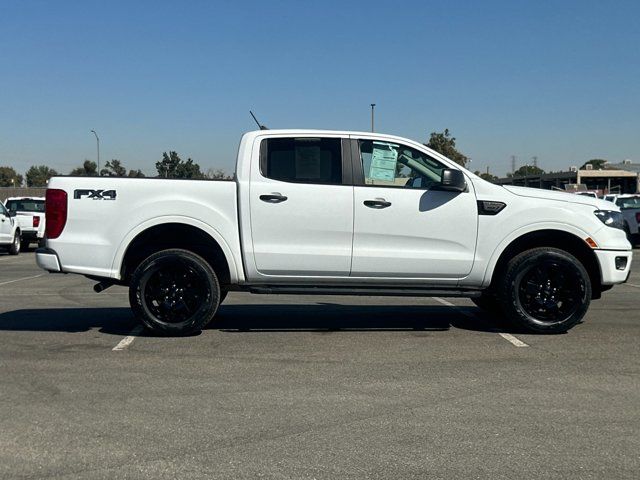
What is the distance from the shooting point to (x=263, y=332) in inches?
293

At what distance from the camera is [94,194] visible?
22.6 ft

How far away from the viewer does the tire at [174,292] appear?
22.6 feet

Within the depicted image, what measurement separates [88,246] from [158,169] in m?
2.19

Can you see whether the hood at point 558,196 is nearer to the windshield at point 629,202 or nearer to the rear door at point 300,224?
the rear door at point 300,224

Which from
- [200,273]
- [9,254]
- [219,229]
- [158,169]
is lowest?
[9,254]

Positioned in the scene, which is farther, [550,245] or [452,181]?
[550,245]

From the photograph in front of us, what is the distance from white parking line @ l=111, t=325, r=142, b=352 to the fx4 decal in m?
1.44

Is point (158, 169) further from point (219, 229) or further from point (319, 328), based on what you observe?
point (319, 328)

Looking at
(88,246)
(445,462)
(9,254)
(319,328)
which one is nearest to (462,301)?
(319,328)

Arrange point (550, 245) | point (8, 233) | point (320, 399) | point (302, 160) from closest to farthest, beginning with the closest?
point (320, 399) → point (302, 160) → point (550, 245) → point (8, 233)

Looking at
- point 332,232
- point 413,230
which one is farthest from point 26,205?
point 413,230

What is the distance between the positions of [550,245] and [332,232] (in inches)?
93.5

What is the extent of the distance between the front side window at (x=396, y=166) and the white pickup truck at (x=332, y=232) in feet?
0.04

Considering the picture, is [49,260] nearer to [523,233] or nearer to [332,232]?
[332,232]
